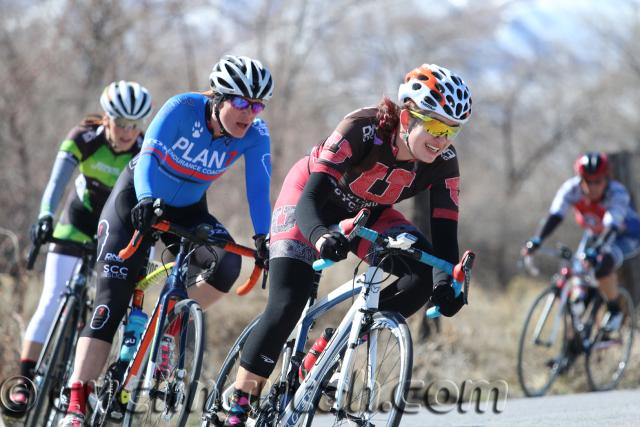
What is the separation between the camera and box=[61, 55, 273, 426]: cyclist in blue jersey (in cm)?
572

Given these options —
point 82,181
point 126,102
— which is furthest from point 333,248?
point 82,181

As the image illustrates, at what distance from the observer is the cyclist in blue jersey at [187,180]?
572 cm

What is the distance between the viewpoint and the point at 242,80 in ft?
18.6

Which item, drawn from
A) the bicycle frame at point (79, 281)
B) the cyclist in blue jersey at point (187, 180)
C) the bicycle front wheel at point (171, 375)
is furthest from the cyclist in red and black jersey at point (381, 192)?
the bicycle frame at point (79, 281)

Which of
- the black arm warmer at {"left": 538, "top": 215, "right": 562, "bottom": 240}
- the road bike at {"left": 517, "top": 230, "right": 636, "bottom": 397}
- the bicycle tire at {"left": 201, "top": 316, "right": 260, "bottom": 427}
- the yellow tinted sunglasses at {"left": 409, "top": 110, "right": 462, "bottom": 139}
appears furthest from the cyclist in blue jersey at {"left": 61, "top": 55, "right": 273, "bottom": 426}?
the black arm warmer at {"left": 538, "top": 215, "right": 562, "bottom": 240}

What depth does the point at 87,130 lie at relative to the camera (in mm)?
7406

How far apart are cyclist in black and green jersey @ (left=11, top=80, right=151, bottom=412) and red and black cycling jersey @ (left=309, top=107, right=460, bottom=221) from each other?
2.27m

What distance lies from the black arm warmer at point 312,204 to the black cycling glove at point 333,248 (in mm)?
215

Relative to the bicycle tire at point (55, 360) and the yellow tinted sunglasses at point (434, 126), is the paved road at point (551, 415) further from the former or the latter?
the bicycle tire at point (55, 360)

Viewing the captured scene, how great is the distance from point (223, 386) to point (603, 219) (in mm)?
5939

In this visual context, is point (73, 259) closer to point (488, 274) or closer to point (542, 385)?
point (542, 385)

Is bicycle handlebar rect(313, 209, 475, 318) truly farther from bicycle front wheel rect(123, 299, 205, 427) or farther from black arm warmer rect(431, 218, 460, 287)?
bicycle front wheel rect(123, 299, 205, 427)

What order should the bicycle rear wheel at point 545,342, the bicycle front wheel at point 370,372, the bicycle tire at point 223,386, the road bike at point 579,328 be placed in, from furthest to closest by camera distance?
the road bike at point 579,328 < the bicycle rear wheel at point 545,342 < the bicycle tire at point 223,386 < the bicycle front wheel at point 370,372

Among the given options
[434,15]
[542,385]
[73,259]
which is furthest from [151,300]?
[434,15]
